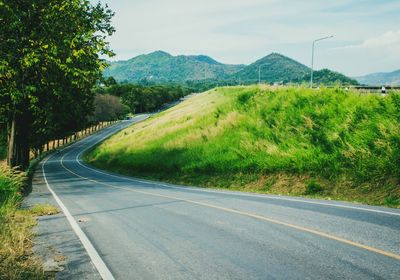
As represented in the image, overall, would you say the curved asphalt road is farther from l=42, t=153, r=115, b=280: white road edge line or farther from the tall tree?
the tall tree

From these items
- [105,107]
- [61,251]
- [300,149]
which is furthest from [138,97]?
[61,251]

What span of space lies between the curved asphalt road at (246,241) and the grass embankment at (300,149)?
3.73m

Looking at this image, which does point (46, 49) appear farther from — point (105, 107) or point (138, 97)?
point (138, 97)

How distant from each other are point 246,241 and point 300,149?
11.8 m

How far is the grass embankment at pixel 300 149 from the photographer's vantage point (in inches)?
571

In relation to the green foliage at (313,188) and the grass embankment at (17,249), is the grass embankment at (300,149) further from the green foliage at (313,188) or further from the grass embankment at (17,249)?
the grass embankment at (17,249)

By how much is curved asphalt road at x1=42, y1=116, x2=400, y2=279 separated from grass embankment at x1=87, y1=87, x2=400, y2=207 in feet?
12.2

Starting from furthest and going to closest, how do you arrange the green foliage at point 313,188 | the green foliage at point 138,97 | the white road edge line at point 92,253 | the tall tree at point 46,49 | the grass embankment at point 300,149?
the green foliage at point 138,97 < the tall tree at point 46,49 < the green foliage at point 313,188 < the grass embankment at point 300,149 < the white road edge line at point 92,253

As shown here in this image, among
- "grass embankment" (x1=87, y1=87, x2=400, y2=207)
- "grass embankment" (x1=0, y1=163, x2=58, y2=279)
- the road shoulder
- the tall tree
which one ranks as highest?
the tall tree

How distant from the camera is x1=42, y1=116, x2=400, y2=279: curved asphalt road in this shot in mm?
5748

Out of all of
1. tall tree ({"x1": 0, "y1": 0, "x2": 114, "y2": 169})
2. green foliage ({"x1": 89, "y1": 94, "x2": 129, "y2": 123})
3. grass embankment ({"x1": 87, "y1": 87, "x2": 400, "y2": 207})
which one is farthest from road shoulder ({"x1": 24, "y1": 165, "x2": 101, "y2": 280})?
green foliage ({"x1": 89, "y1": 94, "x2": 129, "y2": 123})

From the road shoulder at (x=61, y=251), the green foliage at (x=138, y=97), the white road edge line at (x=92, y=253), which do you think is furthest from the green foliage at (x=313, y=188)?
the green foliage at (x=138, y=97)

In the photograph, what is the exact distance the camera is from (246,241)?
7355 mm

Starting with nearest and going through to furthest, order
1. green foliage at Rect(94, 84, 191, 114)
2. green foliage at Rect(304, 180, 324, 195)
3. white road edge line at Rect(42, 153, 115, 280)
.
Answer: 1. white road edge line at Rect(42, 153, 115, 280)
2. green foliage at Rect(304, 180, 324, 195)
3. green foliage at Rect(94, 84, 191, 114)
